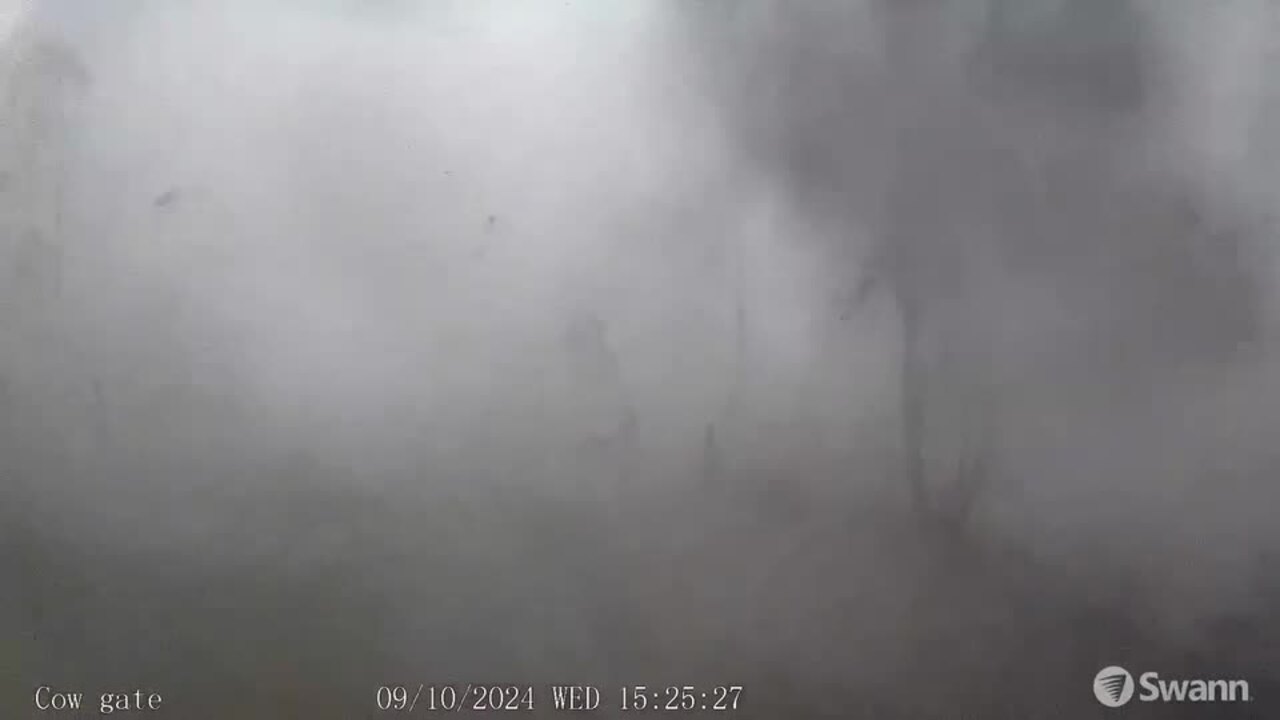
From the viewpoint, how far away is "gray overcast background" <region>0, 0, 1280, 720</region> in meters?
1.20

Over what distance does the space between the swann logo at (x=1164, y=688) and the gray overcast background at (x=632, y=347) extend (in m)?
0.02

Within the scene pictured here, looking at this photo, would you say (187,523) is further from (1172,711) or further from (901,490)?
(1172,711)

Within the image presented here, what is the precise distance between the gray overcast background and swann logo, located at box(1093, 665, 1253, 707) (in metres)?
0.02

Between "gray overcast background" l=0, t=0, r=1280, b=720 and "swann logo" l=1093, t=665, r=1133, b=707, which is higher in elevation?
"gray overcast background" l=0, t=0, r=1280, b=720

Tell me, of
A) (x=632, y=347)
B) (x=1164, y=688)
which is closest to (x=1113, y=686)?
(x=1164, y=688)

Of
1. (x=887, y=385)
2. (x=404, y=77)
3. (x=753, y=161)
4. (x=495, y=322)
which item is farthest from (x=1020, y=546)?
(x=404, y=77)

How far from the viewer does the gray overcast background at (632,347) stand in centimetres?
120

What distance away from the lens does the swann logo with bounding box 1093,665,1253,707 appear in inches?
47.1

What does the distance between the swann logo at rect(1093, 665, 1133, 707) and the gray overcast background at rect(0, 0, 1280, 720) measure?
2 cm

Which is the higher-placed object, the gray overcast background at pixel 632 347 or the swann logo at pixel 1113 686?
the gray overcast background at pixel 632 347

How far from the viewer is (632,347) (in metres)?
1.22

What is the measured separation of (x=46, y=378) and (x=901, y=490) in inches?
44.4

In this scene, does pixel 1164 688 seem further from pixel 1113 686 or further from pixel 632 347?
pixel 632 347

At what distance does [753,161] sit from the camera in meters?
1.21
